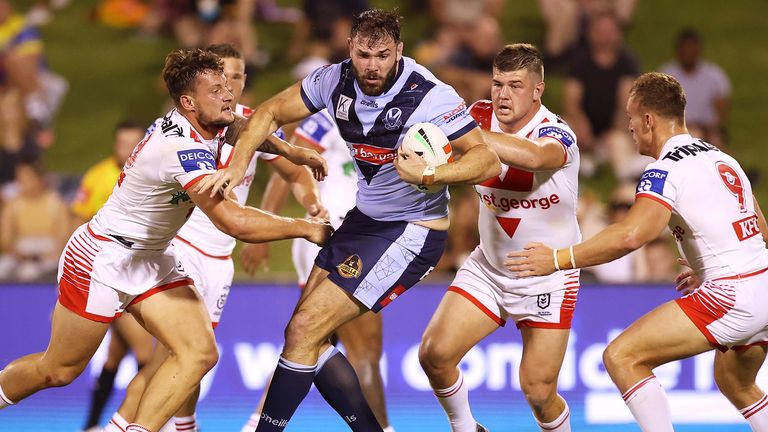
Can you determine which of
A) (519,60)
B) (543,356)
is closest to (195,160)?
(519,60)

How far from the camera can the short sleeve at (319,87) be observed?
624 centimetres

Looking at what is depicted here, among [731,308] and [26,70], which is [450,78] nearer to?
[26,70]

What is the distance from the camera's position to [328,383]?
627 cm

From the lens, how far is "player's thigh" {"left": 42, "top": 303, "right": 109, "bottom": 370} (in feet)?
20.4

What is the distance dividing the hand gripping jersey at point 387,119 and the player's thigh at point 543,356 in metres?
0.96

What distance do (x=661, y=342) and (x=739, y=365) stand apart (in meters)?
0.60

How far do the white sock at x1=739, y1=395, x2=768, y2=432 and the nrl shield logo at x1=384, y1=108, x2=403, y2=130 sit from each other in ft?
8.66

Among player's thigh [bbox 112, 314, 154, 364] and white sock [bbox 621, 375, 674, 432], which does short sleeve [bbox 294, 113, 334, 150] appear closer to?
player's thigh [bbox 112, 314, 154, 364]

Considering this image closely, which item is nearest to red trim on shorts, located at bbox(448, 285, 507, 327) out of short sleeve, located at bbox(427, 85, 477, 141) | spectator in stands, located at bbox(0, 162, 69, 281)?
short sleeve, located at bbox(427, 85, 477, 141)

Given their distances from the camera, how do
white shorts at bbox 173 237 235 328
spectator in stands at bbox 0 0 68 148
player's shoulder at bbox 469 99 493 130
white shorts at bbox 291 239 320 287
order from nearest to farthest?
player's shoulder at bbox 469 99 493 130 < white shorts at bbox 173 237 235 328 < white shorts at bbox 291 239 320 287 < spectator in stands at bbox 0 0 68 148

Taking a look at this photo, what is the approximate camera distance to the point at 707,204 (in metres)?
6.05

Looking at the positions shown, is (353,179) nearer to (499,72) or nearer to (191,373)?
(499,72)

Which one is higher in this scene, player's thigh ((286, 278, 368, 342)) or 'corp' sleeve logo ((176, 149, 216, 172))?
'corp' sleeve logo ((176, 149, 216, 172))

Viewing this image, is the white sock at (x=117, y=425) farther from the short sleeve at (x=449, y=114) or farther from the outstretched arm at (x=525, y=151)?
the outstretched arm at (x=525, y=151)
